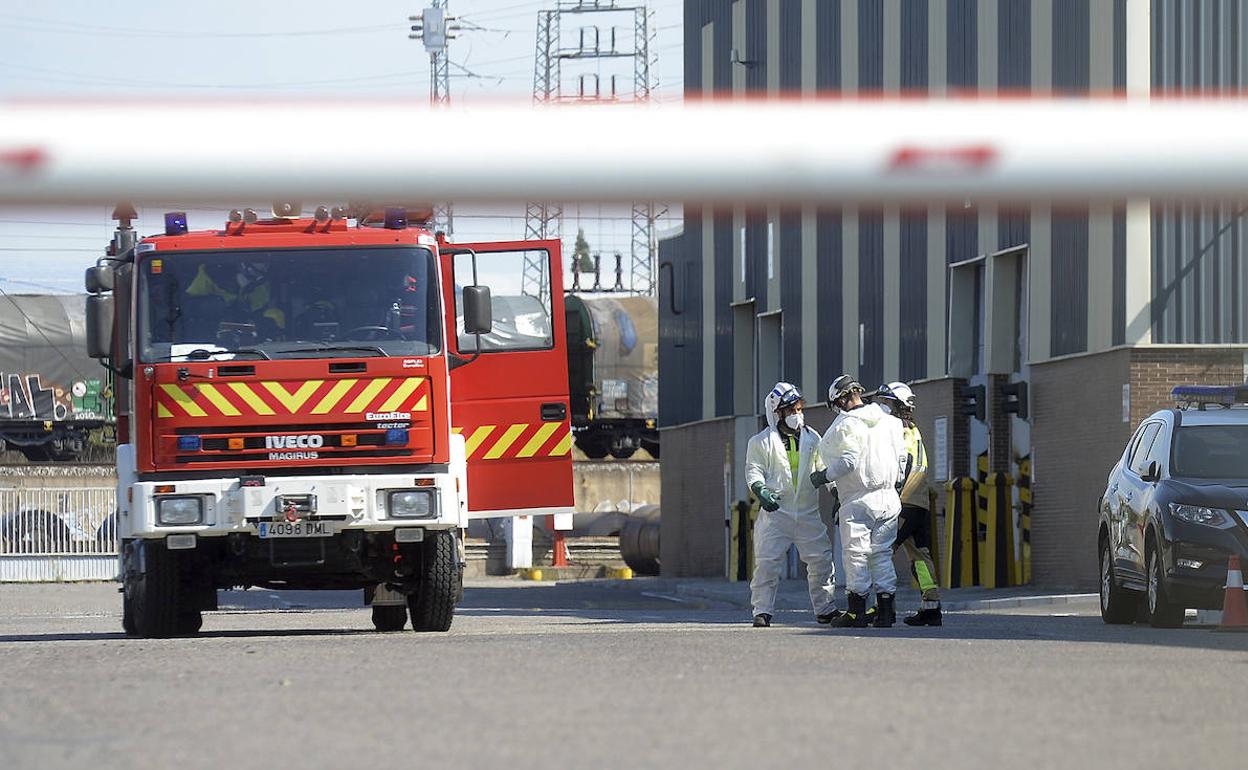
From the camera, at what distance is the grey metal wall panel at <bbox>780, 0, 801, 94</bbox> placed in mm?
36531

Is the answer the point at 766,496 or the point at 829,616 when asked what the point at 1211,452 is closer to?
the point at 829,616

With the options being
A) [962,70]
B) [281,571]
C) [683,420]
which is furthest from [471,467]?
[683,420]

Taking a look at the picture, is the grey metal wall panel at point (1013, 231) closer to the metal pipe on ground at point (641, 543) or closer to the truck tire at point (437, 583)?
the truck tire at point (437, 583)

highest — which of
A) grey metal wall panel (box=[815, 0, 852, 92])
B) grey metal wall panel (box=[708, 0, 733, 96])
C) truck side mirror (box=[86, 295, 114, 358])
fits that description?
grey metal wall panel (box=[708, 0, 733, 96])

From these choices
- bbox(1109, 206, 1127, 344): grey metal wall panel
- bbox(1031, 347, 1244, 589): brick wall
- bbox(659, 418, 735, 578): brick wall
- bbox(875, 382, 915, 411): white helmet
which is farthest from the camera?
bbox(659, 418, 735, 578): brick wall

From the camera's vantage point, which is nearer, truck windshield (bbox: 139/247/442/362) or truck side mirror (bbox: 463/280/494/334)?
truck windshield (bbox: 139/247/442/362)

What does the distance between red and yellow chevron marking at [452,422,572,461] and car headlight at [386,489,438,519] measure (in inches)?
36.8

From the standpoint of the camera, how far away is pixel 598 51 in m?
84.9

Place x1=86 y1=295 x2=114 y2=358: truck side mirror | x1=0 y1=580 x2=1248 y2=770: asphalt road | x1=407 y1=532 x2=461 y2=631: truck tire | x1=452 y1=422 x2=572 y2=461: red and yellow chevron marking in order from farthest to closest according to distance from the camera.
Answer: x1=452 y1=422 x2=572 y2=461: red and yellow chevron marking
x1=407 y1=532 x2=461 y2=631: truck tire
x1=86 y1=295 x2=114 y2=358: truck side mirror
x1=0 y1=580 x2=1248 y2=770: asphalt road

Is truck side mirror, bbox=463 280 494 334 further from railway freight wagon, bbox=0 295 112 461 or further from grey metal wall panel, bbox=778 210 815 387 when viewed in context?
railway freight wagon, bbox=0 295 112 461

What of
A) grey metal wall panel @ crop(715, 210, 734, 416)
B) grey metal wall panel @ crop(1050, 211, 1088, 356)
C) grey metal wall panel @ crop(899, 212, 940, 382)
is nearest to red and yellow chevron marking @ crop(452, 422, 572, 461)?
grey metal wall panel @ crop(1050, 211, 1088, 356)

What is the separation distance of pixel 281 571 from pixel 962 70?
16165mm

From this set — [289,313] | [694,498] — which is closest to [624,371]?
[694,498]

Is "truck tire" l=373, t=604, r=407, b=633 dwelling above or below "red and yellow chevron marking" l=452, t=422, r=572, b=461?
below
